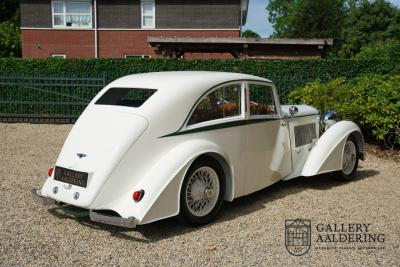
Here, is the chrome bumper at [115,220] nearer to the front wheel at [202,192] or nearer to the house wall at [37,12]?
the front wheel at [202,192]

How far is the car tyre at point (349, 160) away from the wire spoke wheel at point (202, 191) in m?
2.67

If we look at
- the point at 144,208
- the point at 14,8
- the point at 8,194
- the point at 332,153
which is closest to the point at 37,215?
the point at 8,194

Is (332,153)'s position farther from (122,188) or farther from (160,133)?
(122,188)

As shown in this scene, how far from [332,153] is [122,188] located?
11.0 feet

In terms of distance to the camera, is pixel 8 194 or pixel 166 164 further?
pixel 8 194

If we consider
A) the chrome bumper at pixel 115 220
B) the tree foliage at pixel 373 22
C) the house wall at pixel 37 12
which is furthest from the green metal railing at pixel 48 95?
the tree foliage at pixel 373 22

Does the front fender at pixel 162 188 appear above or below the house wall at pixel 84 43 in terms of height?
below

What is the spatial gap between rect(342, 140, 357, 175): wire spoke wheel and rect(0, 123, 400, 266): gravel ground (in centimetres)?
23

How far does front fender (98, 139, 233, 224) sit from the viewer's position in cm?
455

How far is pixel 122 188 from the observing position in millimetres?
4711

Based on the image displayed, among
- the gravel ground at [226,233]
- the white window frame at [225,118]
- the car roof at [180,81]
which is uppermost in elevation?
the car roof at [180,81]

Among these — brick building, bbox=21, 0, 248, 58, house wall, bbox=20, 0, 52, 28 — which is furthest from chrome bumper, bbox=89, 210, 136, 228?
house wall, bbox=20, 0, 52, 28

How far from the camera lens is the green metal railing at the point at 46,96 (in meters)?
14.5

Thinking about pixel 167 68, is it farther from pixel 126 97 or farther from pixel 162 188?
pixel 162 188
